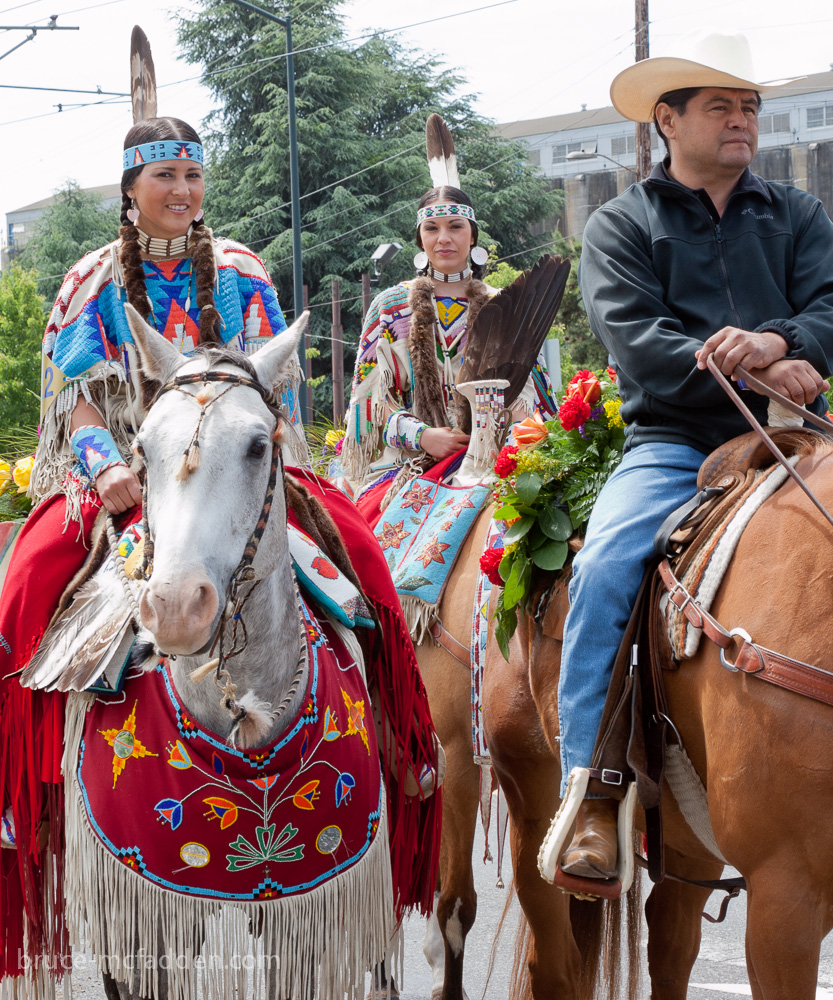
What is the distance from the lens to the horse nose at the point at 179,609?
246cm

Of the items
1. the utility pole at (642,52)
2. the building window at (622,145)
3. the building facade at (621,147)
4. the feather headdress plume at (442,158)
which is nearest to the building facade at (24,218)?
the building facade at (621,147)

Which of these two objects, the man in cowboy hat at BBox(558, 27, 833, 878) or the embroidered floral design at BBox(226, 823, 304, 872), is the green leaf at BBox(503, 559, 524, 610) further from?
the embroidered floral design at BBox(226, 823, 304, 872)

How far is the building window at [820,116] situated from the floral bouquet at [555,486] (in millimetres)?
62886

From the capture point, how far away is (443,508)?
5172 mm

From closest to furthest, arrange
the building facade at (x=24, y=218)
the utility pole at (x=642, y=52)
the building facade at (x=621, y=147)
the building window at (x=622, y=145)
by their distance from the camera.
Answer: the utility pole at (x=642, y=52)
the building facade at (x=621, y=147)
the building window at (x=622, y=145)
the building facade at (x=24, y=218)

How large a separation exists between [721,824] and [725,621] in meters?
0.46

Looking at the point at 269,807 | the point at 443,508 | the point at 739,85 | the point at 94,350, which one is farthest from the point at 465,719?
the point at 739,85

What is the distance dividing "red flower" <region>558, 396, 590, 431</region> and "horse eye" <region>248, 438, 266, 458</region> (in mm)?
1329

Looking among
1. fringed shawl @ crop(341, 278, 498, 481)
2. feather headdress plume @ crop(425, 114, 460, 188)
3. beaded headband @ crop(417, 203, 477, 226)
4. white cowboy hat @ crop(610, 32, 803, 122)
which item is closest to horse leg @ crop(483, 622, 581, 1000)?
white cowboy hat @ crop(610, 32, 803, 122)

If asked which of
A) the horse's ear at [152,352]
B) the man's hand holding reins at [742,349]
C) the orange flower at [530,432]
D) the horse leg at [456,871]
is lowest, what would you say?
the horse leg at [456,871]

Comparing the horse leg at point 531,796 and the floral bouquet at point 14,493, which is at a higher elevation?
the floral bouquet at point 14,493

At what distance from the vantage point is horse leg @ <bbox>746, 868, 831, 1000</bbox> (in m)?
2.43

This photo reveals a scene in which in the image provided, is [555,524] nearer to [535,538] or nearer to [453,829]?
[535,538]

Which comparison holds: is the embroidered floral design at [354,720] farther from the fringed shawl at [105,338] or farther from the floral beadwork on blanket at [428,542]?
the floral beadwork on blanket at [428,542]
